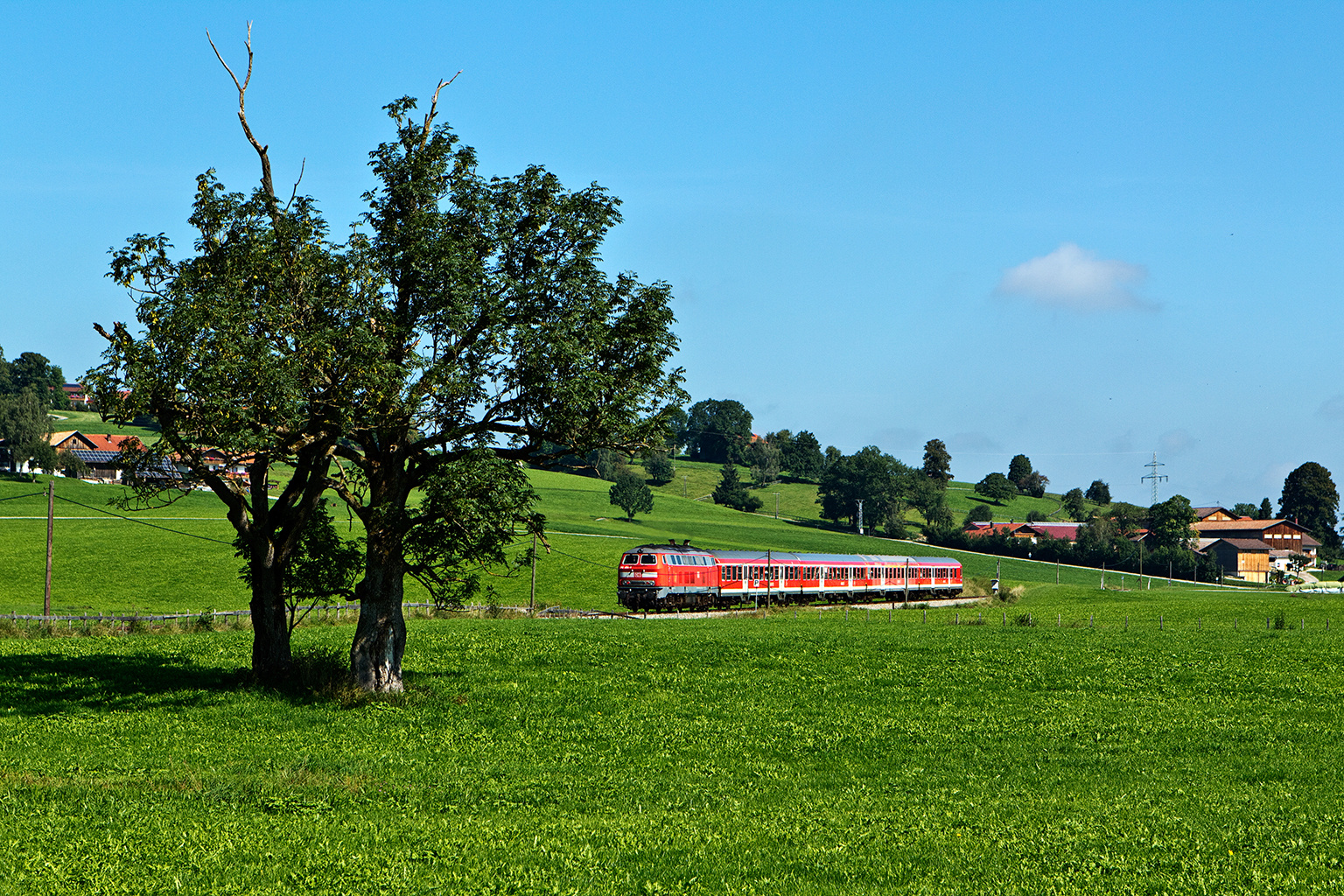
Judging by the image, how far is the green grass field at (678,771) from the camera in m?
12.4

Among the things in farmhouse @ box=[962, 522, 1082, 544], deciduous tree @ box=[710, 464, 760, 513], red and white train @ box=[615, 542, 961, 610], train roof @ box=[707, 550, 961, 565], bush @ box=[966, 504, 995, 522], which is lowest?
red and white train @ box=[615, 542, 961, 610]

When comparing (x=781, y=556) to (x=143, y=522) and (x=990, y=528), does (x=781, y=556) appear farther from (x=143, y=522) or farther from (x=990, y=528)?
(x=990, y=528)

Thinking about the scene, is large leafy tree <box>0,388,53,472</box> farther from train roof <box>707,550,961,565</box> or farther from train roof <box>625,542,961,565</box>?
train roof <box>707,550,961,565</box>

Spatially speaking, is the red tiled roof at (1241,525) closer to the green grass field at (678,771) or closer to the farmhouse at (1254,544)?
the farmhouse at (1254,544)

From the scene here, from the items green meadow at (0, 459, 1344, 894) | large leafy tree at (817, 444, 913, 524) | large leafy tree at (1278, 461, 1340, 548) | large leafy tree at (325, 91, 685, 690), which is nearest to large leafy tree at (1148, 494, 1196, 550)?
large leafy tree at (817, 444, 913, 524)

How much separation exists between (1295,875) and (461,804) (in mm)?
10907

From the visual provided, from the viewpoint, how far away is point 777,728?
23516 millimetres

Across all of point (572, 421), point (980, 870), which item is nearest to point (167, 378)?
point (572, 421)

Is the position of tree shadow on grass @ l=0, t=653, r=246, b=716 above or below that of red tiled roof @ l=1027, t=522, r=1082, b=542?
below

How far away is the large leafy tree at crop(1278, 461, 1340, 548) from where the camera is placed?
190m

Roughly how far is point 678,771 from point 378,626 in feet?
31.4

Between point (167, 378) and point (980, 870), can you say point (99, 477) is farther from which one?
point (980, 870)

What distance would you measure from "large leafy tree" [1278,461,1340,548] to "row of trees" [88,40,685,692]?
19865 centimetres

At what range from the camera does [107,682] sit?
26594 millimetres
